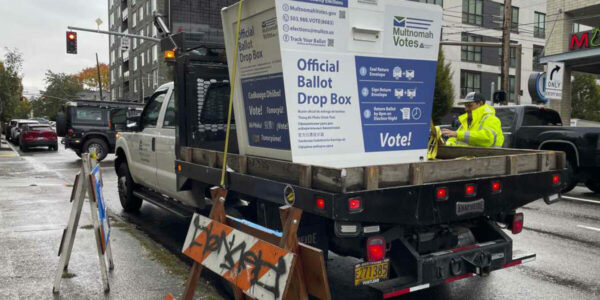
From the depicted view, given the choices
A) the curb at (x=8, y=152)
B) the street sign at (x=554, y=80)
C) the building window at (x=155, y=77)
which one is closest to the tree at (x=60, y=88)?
the building window at (x=155, y=77)

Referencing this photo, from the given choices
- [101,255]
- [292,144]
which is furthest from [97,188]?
[292,144]

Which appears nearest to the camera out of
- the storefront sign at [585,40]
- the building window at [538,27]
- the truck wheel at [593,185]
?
the truck wheel at [593,185]

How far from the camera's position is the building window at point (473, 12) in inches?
1574

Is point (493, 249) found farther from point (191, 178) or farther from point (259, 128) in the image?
point (191, 178)

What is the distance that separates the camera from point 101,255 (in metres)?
4.68

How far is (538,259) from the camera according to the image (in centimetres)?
603

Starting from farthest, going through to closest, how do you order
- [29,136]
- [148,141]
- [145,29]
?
[145,29]
[29,136]
[148,141]

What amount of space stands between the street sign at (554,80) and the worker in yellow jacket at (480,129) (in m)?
12.4

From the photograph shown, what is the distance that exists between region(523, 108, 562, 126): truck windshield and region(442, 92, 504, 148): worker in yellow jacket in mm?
5520

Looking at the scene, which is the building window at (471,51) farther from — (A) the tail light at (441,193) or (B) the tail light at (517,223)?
(A) the tail light at (441,193)

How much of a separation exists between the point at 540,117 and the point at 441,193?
349 inches

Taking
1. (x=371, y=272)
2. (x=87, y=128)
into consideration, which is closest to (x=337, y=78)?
(x=371, y=272)

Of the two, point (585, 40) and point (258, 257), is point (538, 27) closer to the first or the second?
point (585, 40)

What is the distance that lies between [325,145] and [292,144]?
0.90 feet
